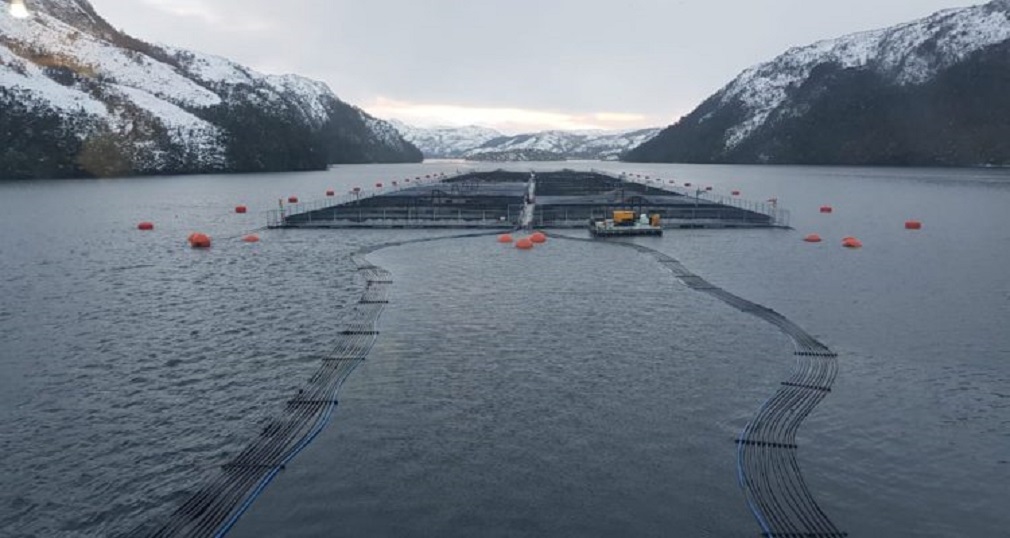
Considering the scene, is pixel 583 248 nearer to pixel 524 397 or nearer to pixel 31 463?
pixel 524 397

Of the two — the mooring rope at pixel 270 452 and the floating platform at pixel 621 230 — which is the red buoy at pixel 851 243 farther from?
the mooring rope at pixel 270 452

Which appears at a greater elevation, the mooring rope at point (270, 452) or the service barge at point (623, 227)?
the service barge at point (623, 227)

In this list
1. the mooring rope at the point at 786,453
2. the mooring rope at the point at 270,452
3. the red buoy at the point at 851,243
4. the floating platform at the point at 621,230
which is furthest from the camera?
the floating platform at the point at 621,230

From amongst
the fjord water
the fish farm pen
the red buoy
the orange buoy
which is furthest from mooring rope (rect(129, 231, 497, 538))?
the red buoy

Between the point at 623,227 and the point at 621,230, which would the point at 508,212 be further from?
the point at 621,230

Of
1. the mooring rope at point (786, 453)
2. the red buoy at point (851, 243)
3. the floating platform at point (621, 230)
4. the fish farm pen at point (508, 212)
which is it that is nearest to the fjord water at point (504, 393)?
the mooring rope at point (786, 453)

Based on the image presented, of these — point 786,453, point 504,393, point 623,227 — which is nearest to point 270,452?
point 504,393

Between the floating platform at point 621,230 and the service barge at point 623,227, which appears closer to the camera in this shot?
the floating platform at point 621,230

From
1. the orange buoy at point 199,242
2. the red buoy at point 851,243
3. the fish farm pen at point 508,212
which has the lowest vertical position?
the red buoy at point 851,243
